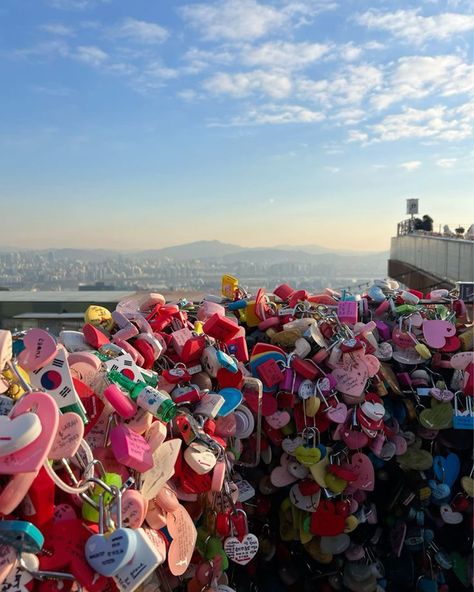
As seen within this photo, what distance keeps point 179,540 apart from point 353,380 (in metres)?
0.71

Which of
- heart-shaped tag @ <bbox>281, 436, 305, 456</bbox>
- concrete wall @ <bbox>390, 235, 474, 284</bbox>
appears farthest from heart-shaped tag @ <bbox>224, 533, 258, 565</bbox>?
concrete wall @ <bbox>390, 235, 474, 284</bbox>

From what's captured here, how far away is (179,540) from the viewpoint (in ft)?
3.55

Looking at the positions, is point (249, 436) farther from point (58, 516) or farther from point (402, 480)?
point (58, 516)

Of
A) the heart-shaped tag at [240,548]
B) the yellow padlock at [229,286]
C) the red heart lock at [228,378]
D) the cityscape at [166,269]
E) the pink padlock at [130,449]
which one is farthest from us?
the cityscape at [166,269]

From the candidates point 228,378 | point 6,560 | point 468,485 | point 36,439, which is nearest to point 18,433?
point 36,439

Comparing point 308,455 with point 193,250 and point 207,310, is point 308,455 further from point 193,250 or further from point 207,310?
point 193,250

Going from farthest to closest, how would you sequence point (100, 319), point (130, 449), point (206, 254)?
1. point (206, 254)
2. point (100, 319)
3. point (130, 449)

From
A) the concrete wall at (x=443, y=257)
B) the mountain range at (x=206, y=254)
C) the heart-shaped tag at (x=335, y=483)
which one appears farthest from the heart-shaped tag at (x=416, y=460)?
the mountain range at (x=206, y=254)

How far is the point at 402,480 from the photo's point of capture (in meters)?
1.72

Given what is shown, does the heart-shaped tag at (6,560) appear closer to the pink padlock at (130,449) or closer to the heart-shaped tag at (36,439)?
the heart-shaped tag at (36,439)

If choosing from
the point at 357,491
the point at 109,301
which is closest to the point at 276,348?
the point at 357,491

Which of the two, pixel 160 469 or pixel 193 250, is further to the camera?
pixel 193 250

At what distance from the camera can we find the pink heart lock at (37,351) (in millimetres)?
936

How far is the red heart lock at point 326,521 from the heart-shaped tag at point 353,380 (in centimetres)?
34
